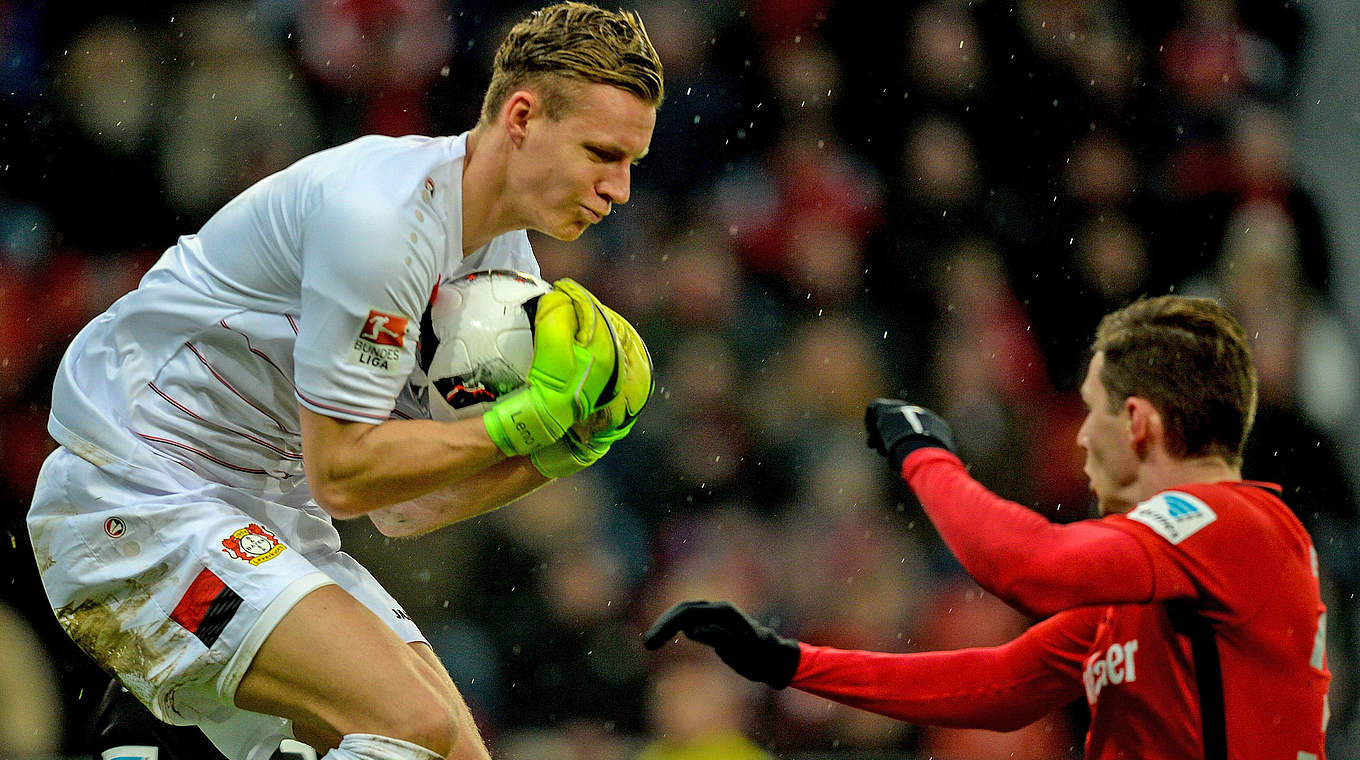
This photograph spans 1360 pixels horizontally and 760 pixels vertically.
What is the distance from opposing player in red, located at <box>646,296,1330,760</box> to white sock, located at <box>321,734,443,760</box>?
0.53 meters

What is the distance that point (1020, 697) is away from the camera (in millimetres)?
2730

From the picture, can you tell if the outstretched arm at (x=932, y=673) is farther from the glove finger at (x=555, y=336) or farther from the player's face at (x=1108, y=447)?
the glove finger at (x=555, y=336)

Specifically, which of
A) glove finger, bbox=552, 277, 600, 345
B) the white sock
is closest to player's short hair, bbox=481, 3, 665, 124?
glove finger, bbox=552, 277, 600, 345

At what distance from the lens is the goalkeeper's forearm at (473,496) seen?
2.71 m

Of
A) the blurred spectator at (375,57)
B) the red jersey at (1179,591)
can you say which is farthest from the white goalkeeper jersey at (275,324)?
the blurred spectator at (375,57)

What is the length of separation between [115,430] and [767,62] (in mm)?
3794

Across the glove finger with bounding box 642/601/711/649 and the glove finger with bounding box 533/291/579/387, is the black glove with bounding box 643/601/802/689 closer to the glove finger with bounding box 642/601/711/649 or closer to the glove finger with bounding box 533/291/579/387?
the glove finger with bounding box 642/601/711/649

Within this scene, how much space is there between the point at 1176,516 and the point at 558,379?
3.77ft

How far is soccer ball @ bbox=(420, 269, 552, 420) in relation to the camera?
2539 millimetres

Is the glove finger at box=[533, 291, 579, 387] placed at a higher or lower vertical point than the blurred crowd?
higher

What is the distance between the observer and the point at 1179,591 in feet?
7.34

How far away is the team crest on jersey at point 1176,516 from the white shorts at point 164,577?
5.02 ft

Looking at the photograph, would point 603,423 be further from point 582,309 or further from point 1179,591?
point 1179,591

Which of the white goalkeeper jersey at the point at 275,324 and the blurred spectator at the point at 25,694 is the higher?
the white goalkeeper jersey at the point at 275,324
